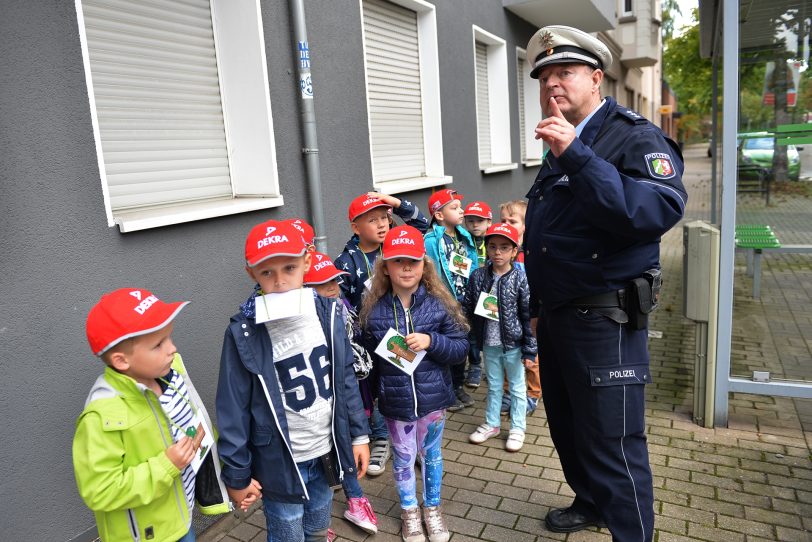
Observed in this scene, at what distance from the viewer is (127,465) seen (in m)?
1.84

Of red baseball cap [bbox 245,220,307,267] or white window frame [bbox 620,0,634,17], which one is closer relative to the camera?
red baseball cap [bbox 245,220,307,267]

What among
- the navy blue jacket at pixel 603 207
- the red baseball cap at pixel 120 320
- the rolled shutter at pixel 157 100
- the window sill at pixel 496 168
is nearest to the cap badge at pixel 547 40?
the navy blue jacket at pixel 603 207

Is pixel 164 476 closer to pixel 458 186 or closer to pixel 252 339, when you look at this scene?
pixel 252 339

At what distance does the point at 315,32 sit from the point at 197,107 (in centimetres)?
121

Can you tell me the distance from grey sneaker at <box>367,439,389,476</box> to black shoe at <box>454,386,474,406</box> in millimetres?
927

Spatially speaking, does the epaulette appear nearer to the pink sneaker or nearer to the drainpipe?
the pink sneaker

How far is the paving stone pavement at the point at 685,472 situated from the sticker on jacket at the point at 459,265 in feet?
3.55

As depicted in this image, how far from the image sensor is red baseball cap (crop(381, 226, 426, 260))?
9.27 feet

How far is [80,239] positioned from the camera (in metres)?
2.80

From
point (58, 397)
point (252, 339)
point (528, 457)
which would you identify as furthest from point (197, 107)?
point (528, 457)

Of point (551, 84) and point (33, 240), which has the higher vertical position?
point (551, 84)

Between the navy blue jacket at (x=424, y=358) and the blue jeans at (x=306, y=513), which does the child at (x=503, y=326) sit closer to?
the navy blue jacket at (x=424, y=358)

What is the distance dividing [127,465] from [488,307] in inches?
97.1

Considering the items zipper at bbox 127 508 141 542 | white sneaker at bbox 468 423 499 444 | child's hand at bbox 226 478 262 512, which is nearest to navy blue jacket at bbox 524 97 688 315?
child's hand at bbox 226 478 262 512
